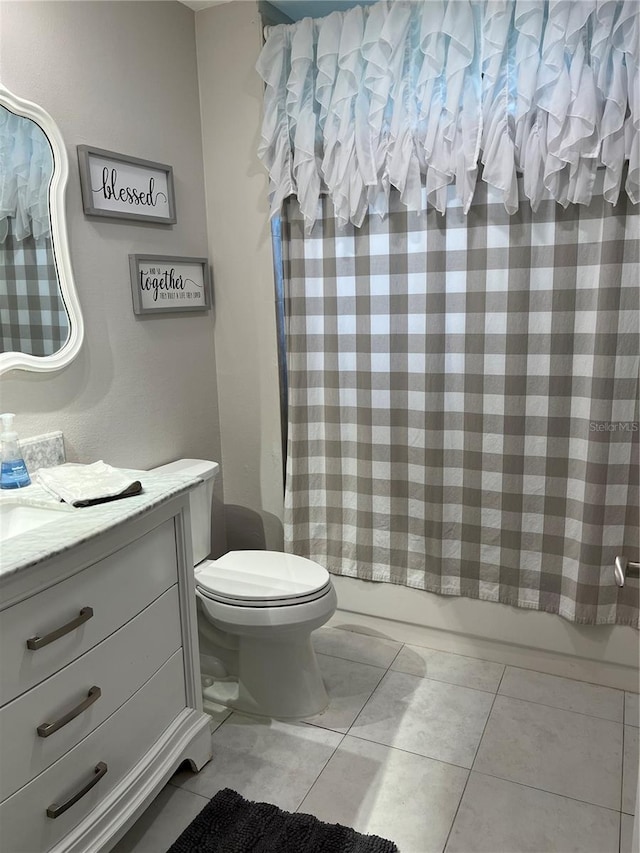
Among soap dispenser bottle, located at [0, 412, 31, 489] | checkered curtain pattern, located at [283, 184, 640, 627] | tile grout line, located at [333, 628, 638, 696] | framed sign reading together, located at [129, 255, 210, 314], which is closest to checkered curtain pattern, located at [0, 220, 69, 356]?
soap dispenser bottle, located at [0, 412, 31, 489]

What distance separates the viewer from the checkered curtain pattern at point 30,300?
1836mm

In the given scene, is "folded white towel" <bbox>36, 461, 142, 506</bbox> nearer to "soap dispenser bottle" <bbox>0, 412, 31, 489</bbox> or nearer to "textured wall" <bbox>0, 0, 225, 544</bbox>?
"soap dispenser bottle" <bbox>0, 412, 31, 489</bbox>

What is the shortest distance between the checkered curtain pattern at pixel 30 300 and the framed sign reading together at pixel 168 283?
348mm

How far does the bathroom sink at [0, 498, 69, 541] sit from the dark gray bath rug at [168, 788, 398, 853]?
88cm

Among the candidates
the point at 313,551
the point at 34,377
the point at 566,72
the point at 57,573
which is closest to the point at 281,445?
the point at 313,551

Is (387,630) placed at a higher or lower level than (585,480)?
lower

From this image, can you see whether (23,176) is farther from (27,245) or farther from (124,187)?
(124,187)

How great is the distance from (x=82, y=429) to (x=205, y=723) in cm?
96

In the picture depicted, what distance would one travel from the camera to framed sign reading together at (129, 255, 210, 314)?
229 centimetres

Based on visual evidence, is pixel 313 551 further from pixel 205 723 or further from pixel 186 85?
pixel 186 85

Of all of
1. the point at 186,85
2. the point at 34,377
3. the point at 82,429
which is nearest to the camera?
the point at 34,377

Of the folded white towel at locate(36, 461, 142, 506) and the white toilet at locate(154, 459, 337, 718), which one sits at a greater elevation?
the folded white towel at locate(36, 461, 142, 506)

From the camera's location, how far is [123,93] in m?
2.20

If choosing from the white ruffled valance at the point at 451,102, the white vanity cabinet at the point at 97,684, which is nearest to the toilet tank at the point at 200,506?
the white vanity cabinet at the point at 97,684
